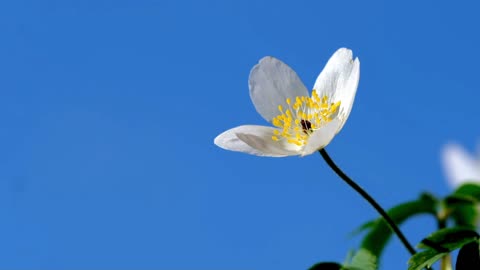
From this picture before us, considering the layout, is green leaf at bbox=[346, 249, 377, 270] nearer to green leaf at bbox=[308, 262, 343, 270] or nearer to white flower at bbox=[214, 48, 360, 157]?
green leaf at bbox=[308, 262, 343, 270]

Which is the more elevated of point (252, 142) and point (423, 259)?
point (252, 142)

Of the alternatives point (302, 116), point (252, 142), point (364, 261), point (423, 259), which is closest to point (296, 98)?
point (302, 116)

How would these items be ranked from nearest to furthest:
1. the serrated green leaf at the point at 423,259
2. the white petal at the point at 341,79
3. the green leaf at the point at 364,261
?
the serrated green leaf at the point at 423,259, the green leaf at the point at 364,261, the white petal at the point at 341,79

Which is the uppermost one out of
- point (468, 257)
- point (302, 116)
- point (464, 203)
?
point (302, 116)

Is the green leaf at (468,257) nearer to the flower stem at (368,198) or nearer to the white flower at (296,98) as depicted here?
the flower stem at (368,198)

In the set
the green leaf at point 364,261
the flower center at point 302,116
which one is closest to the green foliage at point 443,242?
the green leaf at point 364,261

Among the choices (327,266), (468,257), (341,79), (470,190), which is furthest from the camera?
(470,190)

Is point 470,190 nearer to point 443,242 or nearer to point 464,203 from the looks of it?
point 464,203
